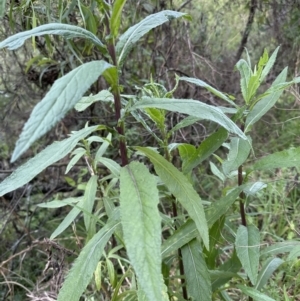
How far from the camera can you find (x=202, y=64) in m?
2.39

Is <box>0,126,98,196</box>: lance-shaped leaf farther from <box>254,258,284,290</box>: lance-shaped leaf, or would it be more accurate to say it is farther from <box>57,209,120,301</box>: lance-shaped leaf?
<box>254,258,284,290</box>: lance-shaped leaf

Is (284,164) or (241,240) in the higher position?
(284,164)

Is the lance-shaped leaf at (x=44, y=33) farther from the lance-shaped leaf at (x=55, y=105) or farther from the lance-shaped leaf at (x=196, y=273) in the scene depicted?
the lance-shaped leaf at (x=196, y=273)

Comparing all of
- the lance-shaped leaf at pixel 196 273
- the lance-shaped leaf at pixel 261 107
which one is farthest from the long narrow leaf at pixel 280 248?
the lance-shaped leaf at pixel 261 107

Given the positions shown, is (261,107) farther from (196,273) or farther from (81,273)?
(81,273)

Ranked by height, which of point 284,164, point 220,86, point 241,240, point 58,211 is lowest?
point 58,211

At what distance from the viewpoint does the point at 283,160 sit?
945 millimetres

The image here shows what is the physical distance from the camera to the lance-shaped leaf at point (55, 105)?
508mm

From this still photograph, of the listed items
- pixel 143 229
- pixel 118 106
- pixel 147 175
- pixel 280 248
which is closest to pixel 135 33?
pixel 118 106

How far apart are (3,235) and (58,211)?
35 cm

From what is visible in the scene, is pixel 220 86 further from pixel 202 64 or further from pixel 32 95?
pixel 32 95

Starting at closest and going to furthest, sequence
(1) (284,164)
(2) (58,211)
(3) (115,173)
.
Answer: (1) (284,164)
(3) (115,173)
(2) (58,211)

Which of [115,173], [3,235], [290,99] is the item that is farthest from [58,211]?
[290,99]

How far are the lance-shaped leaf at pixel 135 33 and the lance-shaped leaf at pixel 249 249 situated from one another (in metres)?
0.48
